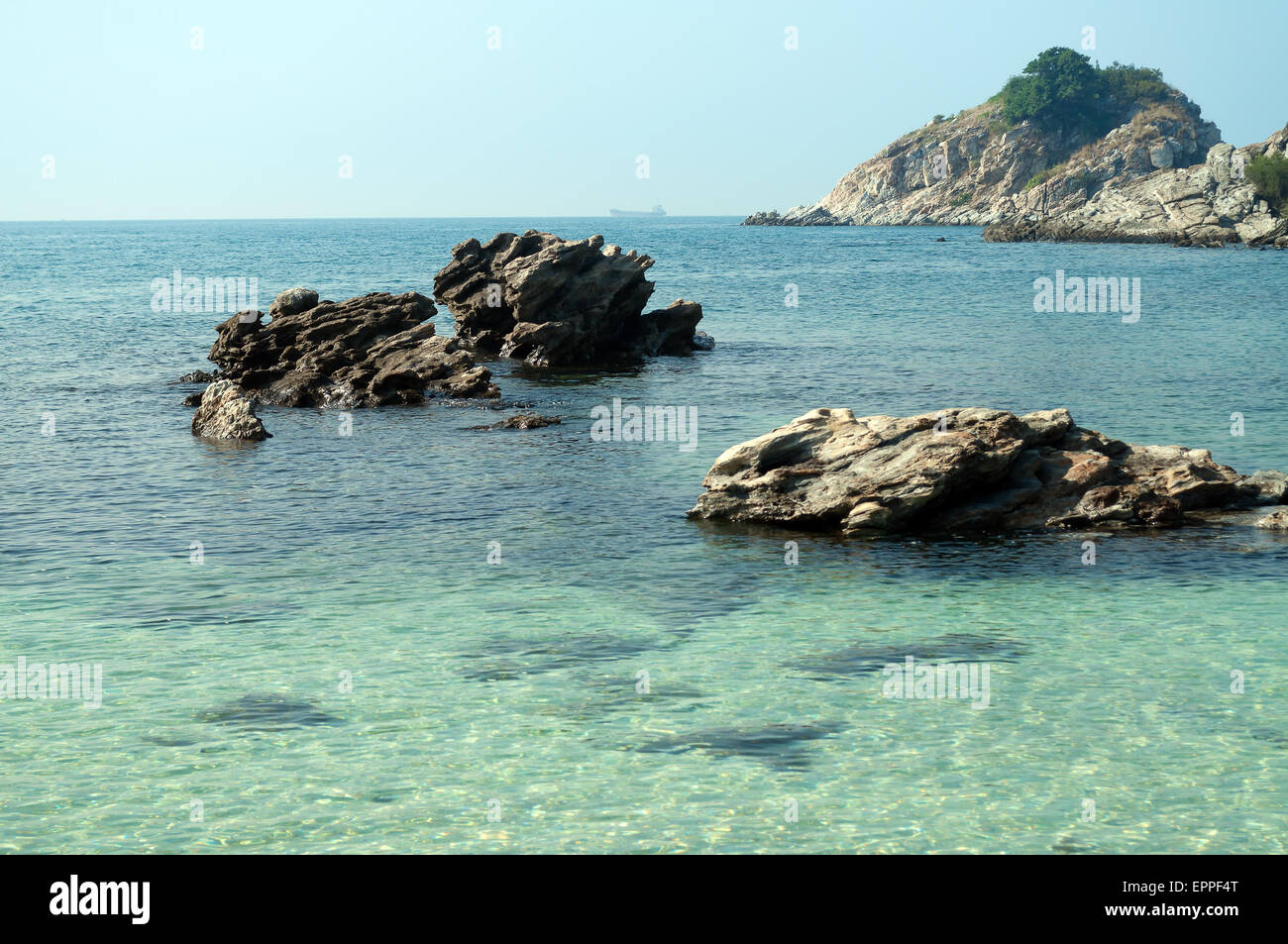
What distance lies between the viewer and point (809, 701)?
16828 mm

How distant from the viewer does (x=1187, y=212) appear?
160000 millimetres

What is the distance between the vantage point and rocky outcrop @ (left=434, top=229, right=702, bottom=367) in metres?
54.7

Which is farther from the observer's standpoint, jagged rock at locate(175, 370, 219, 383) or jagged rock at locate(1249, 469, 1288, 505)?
jagged rock at locate(175, 370, 219, 383)

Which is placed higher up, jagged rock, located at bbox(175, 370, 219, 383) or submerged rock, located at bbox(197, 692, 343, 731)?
jagged rock, located at bbox(175, 370, 219, 383)

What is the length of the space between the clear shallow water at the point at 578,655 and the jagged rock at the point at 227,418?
1.22 metres

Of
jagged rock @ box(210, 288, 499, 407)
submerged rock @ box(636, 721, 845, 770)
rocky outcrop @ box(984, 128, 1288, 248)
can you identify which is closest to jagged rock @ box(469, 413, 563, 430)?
jagged rock @ box(210, 288, 499, 407)

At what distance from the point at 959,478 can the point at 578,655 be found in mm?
11089

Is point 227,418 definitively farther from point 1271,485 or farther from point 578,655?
point 1271,485

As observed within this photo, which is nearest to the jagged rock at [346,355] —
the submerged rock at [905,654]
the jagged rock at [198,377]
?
the jagged rock at [198,377]

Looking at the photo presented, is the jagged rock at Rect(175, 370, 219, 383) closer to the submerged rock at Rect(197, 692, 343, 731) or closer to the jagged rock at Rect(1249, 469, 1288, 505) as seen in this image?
the submerged rock at Rect(197, 692, 343, 731)

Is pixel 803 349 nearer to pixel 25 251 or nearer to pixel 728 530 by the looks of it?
pixel 728 530

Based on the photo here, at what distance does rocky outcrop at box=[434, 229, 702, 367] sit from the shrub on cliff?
407 ft

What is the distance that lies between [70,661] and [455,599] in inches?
254

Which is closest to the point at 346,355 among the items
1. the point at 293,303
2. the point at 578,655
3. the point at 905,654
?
the point at 293,303
